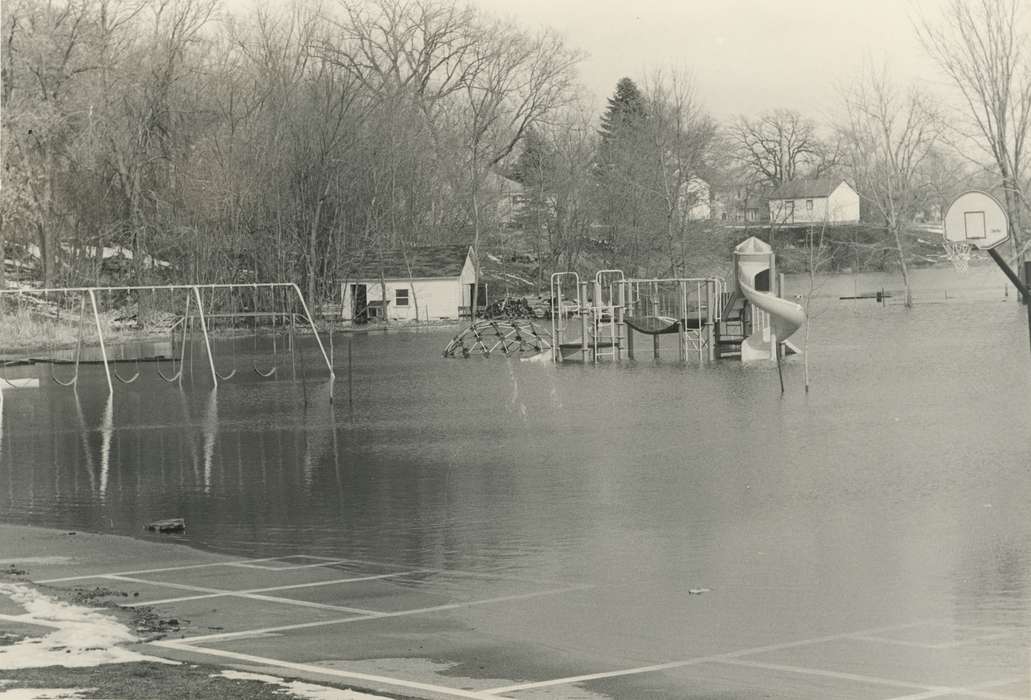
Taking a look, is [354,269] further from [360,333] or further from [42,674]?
[42,674]

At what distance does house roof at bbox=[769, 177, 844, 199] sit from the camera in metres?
92.9

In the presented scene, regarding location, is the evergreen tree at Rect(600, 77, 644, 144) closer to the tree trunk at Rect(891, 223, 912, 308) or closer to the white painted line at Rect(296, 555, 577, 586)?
the tree trunk at Rect(891, 223, 912, 308)

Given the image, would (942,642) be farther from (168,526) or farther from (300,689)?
(168,526)

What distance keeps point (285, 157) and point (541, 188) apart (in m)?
26.5

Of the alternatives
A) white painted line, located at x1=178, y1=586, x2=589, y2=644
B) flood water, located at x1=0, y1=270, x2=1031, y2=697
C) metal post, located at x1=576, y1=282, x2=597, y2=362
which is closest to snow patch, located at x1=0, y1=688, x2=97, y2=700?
white painted line, located at x1=178, y1=586, x2=589, y2=644

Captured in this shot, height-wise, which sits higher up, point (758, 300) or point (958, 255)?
point (958, 255)

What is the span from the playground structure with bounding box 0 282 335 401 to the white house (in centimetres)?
3366


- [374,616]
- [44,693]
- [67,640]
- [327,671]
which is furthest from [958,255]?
[44,693]

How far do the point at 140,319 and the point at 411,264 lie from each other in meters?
16.8

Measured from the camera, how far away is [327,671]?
7.99 m

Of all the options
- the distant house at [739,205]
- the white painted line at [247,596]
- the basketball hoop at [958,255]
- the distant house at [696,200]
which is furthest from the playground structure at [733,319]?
the distant house at [739,205]

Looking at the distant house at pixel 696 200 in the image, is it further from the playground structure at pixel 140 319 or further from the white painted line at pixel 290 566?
the white painted line at pixel 290 566

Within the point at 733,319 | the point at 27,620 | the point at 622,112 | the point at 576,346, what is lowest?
the point at 27,620

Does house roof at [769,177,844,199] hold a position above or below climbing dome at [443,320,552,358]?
above
